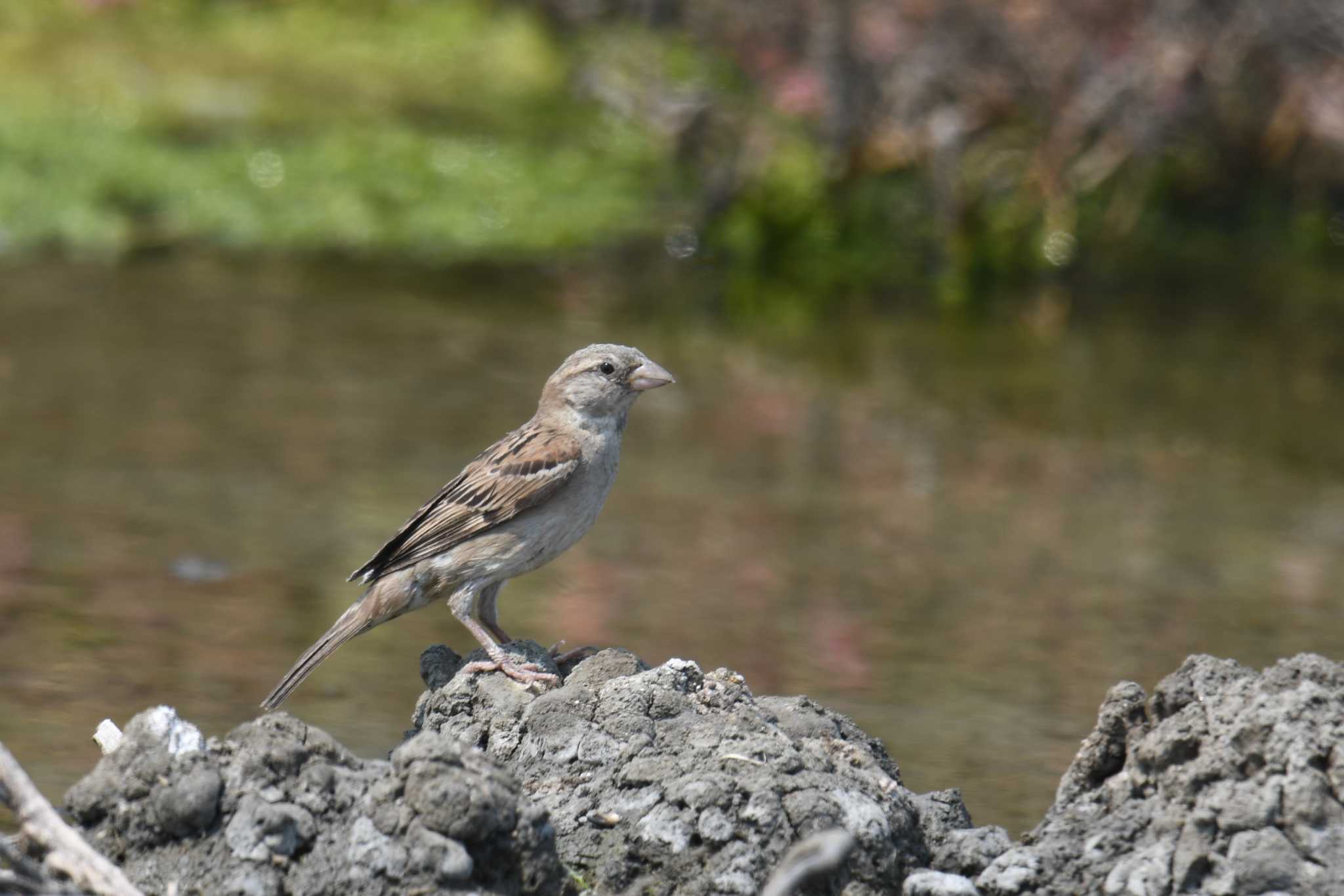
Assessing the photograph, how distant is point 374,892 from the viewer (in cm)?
429

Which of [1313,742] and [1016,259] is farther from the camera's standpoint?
[1016,259]

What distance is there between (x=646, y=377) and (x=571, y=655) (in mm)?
1005

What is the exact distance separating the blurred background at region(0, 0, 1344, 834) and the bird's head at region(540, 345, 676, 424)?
1.24m

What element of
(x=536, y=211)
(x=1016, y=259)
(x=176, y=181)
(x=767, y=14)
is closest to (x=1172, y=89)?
(x=1016, y=259)

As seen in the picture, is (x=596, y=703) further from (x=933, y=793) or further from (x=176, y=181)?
(x=176, y=181)

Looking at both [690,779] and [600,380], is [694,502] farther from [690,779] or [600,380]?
[690,779]

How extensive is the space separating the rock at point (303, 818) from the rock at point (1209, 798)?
3.68ft

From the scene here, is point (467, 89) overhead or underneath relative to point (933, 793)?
overhead

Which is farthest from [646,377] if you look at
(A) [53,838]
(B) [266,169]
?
(B) [266,169]

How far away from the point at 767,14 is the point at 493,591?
33.0 feet

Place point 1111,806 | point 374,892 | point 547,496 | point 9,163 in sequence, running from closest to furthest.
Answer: point 374,892
point 1111,806
point 547,496
point 9,163

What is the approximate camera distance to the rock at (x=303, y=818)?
14.0ft

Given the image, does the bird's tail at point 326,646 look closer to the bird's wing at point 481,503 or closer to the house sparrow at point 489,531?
the house sparrow at point 489,531

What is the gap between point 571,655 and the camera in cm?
550
